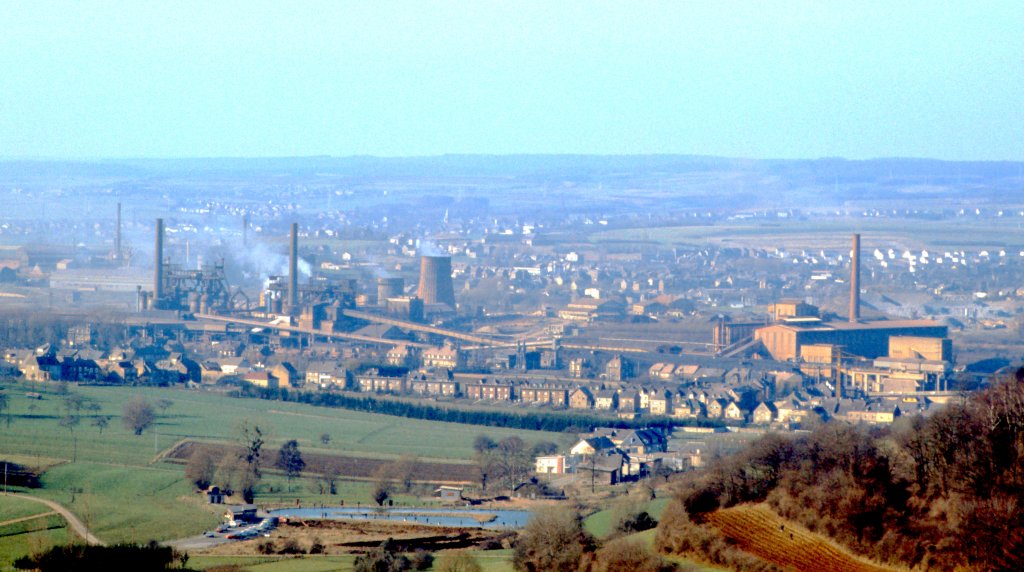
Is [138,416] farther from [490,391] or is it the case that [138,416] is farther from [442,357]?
[442,357]

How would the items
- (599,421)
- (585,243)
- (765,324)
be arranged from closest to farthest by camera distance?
(599,421)
(765,324)
(585,243)

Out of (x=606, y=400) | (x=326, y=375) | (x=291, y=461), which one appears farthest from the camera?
(x=326, y=375)

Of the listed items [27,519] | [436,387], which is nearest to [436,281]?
[436,387]

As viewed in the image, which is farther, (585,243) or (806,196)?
(806,196)

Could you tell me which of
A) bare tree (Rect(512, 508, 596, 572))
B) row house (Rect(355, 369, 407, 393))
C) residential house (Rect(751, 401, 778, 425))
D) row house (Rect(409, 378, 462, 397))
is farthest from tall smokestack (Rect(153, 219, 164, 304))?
bare tree (Rect(512, 508, 596, 572))

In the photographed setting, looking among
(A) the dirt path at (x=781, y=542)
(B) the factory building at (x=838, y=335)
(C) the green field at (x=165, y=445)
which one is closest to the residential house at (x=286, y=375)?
(C) the green field at (x=165, y=445)

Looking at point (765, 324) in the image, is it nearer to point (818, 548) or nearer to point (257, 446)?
point (257, 446)

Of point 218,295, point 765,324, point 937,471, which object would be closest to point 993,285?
point 765,324
